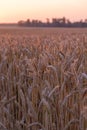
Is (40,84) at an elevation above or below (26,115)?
above

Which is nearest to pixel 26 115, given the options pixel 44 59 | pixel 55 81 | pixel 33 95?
pixel 33 95

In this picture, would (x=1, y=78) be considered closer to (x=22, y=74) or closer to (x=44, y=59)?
(x=22, y=74)

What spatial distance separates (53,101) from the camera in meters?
2.00

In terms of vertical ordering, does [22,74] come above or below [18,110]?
above

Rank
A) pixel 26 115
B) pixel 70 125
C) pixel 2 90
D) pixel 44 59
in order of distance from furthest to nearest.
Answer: pixel 2 90
pixel 44 59
pixel 26 115
pixel 70 125

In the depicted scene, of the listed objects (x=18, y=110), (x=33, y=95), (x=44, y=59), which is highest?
(x=44, y=59)

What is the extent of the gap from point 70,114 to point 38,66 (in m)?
0.49

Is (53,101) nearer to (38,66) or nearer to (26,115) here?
(26,115)

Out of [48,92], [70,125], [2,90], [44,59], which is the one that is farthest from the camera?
[2,90]

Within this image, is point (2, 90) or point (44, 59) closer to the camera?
point (44, 59)

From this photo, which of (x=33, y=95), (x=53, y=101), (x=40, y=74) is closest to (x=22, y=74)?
(x=40, y=74)

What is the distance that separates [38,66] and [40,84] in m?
0.17

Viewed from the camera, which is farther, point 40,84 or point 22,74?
point 22,74

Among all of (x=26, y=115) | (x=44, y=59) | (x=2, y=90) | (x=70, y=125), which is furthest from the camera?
(x=2, y=90)
